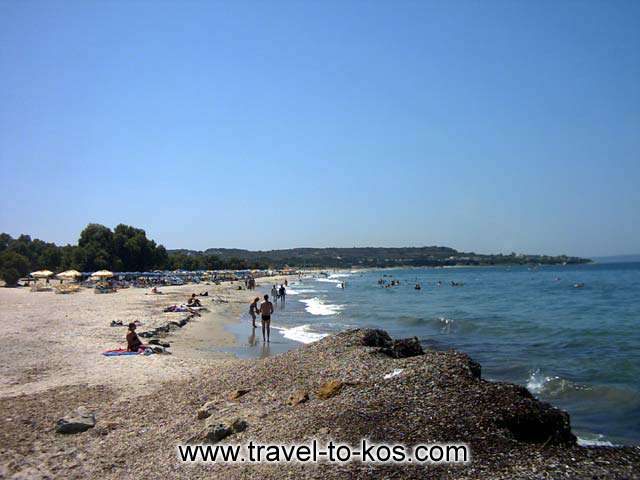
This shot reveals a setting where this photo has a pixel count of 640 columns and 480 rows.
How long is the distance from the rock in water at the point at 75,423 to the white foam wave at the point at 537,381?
10109 millimetres

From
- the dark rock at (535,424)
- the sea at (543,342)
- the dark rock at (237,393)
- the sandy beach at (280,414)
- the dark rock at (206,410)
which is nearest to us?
the sandy beach at (280,414)

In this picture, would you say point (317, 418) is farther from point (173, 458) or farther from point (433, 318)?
point (433, 318)

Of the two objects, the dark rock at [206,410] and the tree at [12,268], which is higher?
the tree at [12,268]

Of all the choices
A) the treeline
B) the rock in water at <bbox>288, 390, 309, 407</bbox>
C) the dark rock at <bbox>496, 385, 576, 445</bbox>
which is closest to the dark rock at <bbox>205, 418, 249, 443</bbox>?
the rock in water at <bbox>288, 390, 309, 407</bbox>

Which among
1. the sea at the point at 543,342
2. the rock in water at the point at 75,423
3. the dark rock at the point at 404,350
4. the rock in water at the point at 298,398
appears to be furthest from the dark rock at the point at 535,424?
the rock in water at the point at 75,423

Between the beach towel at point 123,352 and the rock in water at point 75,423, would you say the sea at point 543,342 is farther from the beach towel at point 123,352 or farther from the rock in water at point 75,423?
the rock in water at point 75,423

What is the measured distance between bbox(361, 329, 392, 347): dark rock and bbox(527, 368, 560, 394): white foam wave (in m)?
3.90

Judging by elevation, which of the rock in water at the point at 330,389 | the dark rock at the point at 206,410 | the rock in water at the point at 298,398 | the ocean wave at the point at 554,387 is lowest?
the ocean wave at the point at 554,387

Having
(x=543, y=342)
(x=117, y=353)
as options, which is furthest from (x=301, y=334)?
(x=543, y=342)

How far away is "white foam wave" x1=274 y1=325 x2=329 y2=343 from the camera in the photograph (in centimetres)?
2165

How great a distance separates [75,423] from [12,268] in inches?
2239

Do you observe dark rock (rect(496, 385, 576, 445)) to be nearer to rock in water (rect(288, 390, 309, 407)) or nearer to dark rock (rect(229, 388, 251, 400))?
rock in water (rect(288, 390, 309, 407))

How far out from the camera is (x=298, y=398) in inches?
355

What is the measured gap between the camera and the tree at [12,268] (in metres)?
55.1
